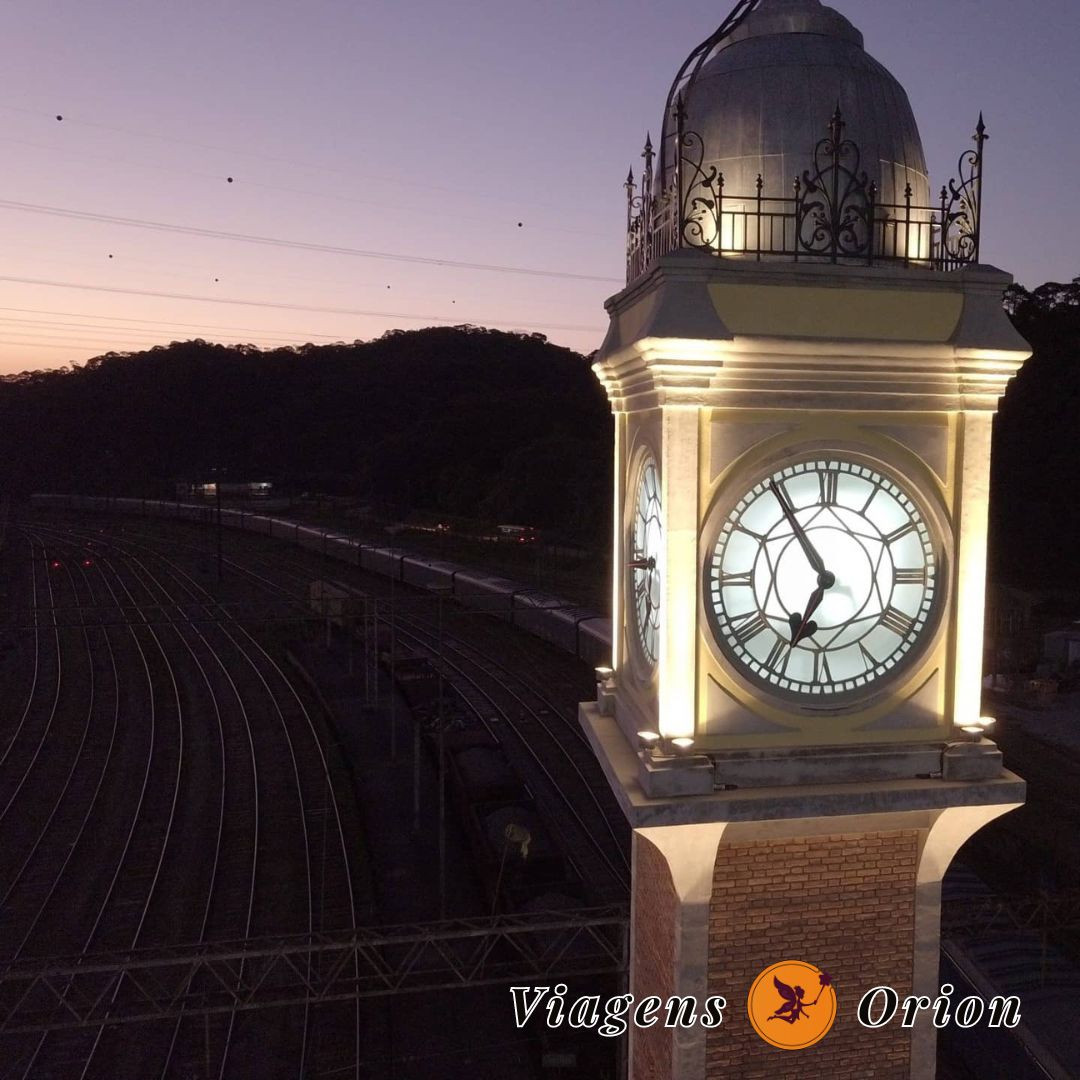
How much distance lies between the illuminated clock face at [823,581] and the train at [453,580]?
13.0m

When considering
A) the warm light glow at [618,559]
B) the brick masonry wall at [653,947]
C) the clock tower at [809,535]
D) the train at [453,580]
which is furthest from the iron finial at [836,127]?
the train at [453,580]

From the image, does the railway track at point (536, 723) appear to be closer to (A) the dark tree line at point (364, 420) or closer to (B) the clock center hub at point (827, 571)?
(B) the clock center hub at point (827, 571)

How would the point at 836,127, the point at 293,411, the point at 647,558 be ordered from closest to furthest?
the point at 836,127 < the point at 647,558 < the point at 293,411

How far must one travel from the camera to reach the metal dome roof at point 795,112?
20.7ft

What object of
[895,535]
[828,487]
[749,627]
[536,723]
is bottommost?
[536,723]

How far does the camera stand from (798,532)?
6.20m

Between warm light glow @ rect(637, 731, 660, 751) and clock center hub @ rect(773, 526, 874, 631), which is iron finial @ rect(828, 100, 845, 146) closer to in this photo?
clock center hub @ rect(773, 526, 874, 631)

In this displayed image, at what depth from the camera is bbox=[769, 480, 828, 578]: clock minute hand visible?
20.3ft

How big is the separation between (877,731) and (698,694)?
1.31 meters

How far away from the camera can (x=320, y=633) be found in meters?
45.6

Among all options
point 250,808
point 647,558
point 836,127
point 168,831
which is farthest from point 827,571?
Result: point 250,808

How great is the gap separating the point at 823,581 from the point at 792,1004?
3.05m

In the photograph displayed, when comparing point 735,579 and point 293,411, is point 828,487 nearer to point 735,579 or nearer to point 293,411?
point 735,579

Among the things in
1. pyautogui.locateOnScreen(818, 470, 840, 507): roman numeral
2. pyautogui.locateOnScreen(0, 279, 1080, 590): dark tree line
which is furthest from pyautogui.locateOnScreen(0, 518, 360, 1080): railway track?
pyautogui.locateOnScreen(0, 279, 1080, 590): dark tree line
